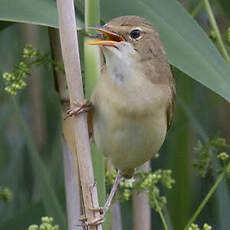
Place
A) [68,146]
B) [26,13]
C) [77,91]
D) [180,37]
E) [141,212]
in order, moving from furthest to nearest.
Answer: [141,212] < [68,146] < [180,37] < [26,13] < [77,91]

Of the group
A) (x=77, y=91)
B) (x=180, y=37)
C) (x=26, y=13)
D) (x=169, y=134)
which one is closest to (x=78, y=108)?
(x=77, y=91)

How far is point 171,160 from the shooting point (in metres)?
2.71

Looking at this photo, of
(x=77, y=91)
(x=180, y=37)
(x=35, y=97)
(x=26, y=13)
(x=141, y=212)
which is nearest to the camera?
(x=77, y=91)

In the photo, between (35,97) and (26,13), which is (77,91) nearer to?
(26,13)

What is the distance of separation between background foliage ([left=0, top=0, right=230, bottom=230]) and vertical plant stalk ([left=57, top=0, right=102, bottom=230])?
0.16m

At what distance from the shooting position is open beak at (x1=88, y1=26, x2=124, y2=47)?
1.39 m

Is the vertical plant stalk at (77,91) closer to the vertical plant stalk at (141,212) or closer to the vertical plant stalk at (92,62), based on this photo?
the vertical plant stalk at (92,62)

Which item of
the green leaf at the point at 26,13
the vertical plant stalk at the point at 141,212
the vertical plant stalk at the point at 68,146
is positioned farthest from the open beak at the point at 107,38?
the vertical plant stalk at the point at 141,212

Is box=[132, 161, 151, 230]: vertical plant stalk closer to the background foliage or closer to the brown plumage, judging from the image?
the background foliage

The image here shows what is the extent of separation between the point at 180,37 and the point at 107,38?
0.26 m

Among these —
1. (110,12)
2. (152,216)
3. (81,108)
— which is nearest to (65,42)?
(81,108)

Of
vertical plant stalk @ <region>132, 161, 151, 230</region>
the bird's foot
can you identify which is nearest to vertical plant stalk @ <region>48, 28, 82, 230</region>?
the bird's foot

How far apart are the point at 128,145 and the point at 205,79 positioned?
0.28 m

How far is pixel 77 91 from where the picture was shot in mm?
1412
